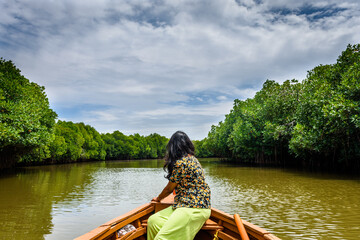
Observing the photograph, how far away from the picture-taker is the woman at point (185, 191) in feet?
10.3

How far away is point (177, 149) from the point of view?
11.1 ft

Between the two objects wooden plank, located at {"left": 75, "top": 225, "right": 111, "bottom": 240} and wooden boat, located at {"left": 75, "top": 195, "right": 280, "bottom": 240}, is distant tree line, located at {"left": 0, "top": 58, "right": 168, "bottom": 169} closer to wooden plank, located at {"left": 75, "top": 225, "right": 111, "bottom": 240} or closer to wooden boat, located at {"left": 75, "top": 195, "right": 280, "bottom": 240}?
wooden boat, located at {"left": 75, "top": 195, "right": 280, "bottom": 240}

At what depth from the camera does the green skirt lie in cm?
298

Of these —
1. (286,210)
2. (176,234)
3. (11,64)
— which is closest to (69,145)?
(11,64)

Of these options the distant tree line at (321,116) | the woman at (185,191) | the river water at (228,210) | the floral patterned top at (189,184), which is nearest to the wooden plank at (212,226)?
the woman at (185,191)

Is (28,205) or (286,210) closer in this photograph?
(286,210)

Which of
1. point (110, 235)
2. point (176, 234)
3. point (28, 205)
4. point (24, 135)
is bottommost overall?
point (28, 205)

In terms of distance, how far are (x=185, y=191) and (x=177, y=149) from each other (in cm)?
54

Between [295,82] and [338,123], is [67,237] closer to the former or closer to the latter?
[338,123]

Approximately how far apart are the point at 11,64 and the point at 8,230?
19.0 meters

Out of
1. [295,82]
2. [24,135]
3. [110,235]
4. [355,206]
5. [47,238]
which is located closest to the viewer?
[110,235]

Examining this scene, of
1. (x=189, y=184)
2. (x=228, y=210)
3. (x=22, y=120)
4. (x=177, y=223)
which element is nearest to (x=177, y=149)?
(x=189, y=184)

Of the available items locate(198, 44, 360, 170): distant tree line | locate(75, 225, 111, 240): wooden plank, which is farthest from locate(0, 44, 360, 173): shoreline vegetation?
→ locate(75, 225, 111, 240): wooden plank

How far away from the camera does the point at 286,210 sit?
8.34m
